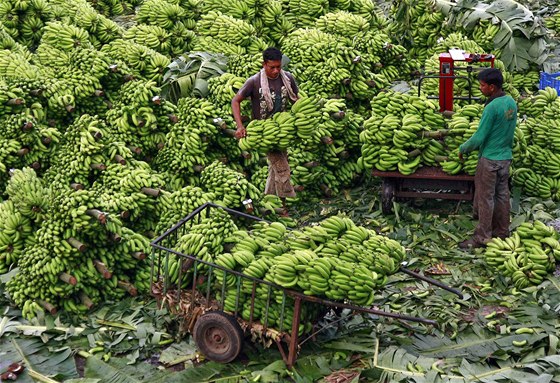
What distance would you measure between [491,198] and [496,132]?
0.64 meters

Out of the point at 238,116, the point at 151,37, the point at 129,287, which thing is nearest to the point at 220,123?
the point at 238,116

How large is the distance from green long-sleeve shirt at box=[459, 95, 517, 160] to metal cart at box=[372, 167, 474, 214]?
2.07 feet

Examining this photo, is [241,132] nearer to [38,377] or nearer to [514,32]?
[38,377]

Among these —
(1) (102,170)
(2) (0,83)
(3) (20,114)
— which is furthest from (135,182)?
(2) (0,83)

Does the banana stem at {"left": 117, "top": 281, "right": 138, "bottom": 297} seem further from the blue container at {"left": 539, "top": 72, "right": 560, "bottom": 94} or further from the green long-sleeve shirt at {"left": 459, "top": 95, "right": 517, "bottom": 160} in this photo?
the blue container at {"left": 539, "top": 72, "right": 560, "bottom": 94}

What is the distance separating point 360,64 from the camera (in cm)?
991

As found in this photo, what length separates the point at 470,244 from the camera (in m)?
8.08

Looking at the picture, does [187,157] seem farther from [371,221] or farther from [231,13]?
[231,13]

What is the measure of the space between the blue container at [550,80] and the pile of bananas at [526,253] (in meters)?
3.47

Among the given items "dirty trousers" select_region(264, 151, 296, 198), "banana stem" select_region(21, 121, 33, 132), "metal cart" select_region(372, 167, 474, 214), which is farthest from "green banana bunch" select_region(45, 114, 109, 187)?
"metal cart" select_region(372, 167, 474, 214)

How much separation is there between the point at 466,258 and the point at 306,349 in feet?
7.30

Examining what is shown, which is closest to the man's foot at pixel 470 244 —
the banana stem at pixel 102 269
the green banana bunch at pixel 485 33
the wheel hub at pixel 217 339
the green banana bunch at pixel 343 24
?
the wheel hub at pixel 217 339

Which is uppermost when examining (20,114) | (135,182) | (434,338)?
(20,114)

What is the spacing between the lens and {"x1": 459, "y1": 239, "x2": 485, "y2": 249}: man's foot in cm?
803
